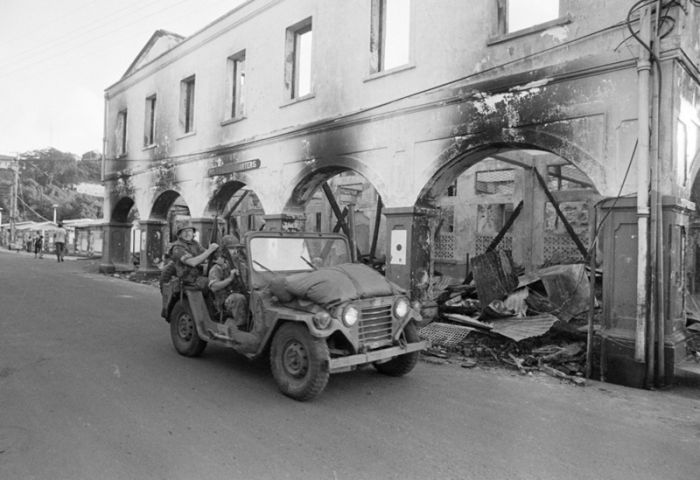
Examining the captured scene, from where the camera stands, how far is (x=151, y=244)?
1791 centimetres

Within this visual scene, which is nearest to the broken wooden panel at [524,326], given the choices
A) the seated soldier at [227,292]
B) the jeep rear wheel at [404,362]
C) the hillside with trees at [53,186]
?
the jeep rear wheel at [404,362]

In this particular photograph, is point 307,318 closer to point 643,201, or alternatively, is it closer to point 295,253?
point 295,253

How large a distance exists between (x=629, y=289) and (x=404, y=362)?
320cm

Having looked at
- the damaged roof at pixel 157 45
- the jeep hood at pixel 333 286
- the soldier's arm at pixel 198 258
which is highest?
the damaged roof at pixel 157 45

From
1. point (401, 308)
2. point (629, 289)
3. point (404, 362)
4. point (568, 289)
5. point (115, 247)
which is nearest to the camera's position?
point (401, 308)

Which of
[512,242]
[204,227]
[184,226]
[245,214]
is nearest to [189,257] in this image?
[184,226]

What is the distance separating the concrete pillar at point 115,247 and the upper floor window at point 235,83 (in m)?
9.55

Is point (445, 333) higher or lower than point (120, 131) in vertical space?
lower

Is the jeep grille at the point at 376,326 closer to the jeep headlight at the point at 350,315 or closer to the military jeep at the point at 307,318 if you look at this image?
the military jeep at the point at 307,318

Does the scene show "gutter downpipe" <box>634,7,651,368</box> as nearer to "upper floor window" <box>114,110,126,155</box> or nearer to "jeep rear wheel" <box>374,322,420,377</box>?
"jeep rear wheel" <box>374,322,420,377</box>

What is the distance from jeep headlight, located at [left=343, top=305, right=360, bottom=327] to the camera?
197 inches

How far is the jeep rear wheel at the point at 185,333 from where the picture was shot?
6566mm

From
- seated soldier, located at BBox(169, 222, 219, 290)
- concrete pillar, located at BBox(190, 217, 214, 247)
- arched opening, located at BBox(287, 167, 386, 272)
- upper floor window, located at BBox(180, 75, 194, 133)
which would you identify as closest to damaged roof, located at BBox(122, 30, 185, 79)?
upper floor window, located at BBox(180, 75, 194, 133)

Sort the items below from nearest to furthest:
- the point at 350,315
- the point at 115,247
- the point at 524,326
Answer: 1. the point at 350,315
2. the point at 524,326
3. the point at 115,247
